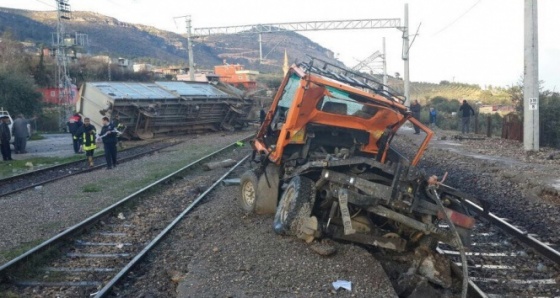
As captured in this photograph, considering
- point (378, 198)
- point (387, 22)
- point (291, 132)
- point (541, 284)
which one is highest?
point (387, 22)

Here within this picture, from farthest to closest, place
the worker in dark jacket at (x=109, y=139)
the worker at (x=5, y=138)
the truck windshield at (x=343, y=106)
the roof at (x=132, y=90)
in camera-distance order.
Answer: the roof at (x=132, y=90) → the worker at (x=5, y=138) → the worker in dark jacket at (x=109, y=139) → the truck windshield at (x=343, y=106)

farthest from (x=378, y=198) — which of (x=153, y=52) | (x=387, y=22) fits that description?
(x=153, y=52)

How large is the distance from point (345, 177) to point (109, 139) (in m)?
10.9

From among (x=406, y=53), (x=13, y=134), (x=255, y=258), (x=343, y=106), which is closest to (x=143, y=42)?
(x=406, y=53)

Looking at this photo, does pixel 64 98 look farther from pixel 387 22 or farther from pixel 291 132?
pixel 291 132

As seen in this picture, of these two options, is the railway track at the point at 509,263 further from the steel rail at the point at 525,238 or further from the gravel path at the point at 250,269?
the gravel path at the point at 250,269

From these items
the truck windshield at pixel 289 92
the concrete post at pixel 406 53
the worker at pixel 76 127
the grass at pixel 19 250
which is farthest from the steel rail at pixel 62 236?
the concrete post at pixel 406 53

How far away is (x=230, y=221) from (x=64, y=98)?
110 ft

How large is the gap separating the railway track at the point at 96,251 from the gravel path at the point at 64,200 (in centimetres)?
39

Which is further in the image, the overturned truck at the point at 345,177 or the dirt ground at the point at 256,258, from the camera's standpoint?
the overturned truck at the point at 345,177

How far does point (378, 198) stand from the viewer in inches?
253

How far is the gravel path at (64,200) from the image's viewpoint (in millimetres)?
8750

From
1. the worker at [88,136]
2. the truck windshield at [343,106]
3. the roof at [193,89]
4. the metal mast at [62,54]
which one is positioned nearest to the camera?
the truck windshield at [343,106]

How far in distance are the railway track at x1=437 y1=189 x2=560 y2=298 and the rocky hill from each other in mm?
101267
